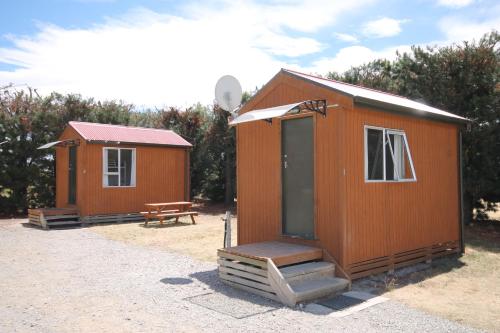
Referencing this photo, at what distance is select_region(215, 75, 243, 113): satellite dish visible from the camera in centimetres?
765

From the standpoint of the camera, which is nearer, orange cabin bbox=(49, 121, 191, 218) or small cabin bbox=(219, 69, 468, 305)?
small cabin bbox=(219, 69, 468, 305)

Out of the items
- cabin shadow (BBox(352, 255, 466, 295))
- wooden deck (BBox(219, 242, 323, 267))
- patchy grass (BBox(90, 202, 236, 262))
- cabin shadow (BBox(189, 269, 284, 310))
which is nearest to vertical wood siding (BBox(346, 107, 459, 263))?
cabin shadow (BBox(352, 255, 466, 295))

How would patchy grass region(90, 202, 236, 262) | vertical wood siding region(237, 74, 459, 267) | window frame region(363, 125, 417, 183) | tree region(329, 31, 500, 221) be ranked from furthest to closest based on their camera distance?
tree region(329, 31, 500, 221) → patchy grass region(90, 202, 236, 262) → window frame region(363, 125, 417, 183) → vertical wood siding region(237, 74, 459, 267)

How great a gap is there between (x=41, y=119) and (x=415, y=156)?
13932 mm

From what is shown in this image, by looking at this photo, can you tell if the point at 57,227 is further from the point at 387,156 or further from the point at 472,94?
the point at 472,94

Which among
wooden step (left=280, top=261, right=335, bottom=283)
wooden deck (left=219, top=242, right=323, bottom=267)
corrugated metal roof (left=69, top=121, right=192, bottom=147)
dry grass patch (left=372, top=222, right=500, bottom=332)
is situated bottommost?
dry grass patch (left=372, top=222, right=500, bottom=332)

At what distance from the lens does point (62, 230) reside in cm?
1216

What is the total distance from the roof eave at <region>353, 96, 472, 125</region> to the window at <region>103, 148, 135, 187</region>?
9.46 meters

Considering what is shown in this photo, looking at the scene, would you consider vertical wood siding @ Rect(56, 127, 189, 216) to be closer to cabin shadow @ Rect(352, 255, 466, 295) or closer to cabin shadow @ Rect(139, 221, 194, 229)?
cabin shadow @ Rect(139, 221, 194, 229)

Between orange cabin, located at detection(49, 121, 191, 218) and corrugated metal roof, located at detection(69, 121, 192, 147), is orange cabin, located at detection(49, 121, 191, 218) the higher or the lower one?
the lower one

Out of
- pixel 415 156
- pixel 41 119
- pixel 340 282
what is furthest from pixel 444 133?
pixel 41 119

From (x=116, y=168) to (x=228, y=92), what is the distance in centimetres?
747

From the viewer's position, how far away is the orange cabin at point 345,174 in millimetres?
6453

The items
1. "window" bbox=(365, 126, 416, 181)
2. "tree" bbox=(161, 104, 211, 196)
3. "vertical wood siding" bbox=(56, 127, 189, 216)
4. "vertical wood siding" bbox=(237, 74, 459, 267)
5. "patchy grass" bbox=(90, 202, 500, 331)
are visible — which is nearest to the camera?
"patchy grass" bbox=(90, 202, 500, 331)
